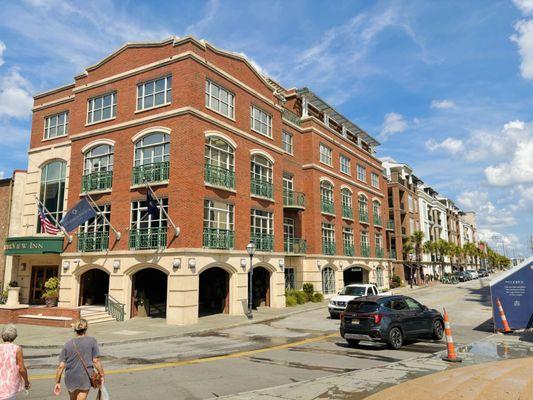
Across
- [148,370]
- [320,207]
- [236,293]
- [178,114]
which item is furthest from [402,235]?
[148,370]

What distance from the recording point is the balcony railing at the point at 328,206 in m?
35.9

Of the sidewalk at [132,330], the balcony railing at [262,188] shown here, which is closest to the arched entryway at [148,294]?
the sidewalk at [132,330]

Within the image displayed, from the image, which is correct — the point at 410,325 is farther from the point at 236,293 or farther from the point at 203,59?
the point at 203,59

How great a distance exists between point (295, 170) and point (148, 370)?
25112 millimetres

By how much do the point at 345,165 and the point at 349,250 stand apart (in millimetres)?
8350

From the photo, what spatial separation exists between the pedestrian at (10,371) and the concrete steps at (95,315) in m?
Result: 16.3

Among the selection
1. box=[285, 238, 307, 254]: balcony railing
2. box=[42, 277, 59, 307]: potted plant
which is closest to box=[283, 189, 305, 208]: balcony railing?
box=[285, 238, 307, 254]: balcony railing

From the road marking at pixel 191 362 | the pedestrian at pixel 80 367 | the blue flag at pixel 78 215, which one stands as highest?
the blue flag at pixel 78 215

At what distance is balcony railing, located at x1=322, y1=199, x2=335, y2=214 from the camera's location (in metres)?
35.9

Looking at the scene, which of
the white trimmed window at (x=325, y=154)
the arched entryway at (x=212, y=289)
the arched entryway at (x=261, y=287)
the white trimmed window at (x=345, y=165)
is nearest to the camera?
the arched entryway at (x=212, y=289)

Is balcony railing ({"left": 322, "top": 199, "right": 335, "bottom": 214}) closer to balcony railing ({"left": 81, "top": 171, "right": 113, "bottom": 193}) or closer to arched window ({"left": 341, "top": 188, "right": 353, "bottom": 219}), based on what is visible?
arched window ({"left": 341, "top": 188, "right": 353, "bottom": 219})

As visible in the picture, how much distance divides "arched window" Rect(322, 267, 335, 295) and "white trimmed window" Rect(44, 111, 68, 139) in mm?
22705

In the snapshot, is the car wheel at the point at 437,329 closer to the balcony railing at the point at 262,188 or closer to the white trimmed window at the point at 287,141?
the balcony railing at the point at 262,188

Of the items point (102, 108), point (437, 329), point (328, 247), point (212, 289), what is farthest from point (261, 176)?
point (437, 329)
